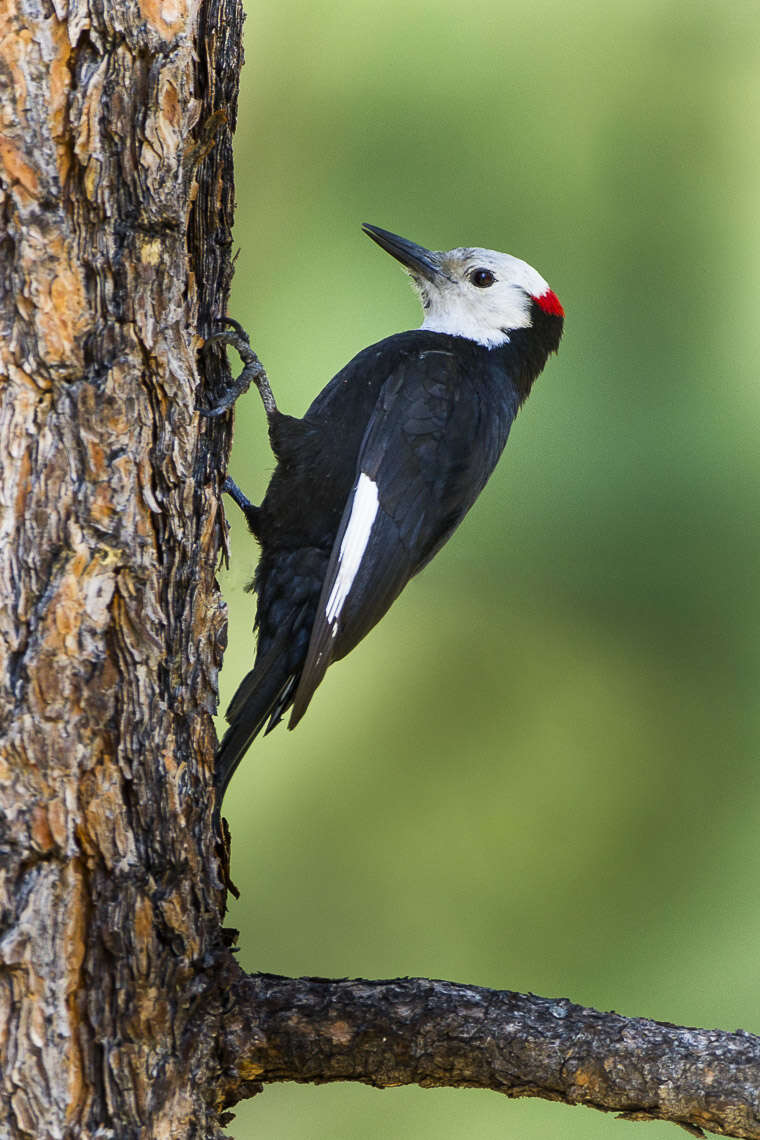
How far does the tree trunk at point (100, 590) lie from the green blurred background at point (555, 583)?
1634mm

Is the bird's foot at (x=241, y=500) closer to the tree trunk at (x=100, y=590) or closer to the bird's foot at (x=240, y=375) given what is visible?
the bird's foot at (x=240, y=375)

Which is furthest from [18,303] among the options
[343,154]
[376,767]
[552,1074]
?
[343,154]

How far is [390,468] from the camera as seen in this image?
204 centimetres

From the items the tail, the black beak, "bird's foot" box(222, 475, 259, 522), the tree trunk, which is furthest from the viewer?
the black beak

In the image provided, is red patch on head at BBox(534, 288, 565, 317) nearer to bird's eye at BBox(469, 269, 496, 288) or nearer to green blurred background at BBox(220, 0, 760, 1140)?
bird's eye at BBox(469, 269, 496, 288)

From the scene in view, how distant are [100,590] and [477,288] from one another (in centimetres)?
160

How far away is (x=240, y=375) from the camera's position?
189 cm

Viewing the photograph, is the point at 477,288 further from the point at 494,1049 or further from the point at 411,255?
the point at 494,1049

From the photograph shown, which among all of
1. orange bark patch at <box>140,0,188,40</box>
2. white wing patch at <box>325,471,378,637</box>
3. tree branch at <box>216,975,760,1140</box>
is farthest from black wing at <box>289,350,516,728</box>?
orange bark patch at <box>140,0,188,40</box>

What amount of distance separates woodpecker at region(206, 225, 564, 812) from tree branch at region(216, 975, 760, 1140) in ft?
1.50

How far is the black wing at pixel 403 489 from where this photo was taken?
1.91 metres

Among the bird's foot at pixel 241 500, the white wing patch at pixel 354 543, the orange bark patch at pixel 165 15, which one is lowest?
the white wing patch at pixel 354 543

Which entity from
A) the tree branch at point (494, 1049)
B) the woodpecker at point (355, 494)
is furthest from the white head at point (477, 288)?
the tree branch at point (494, 1049)

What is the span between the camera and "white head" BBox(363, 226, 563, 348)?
2562 mm
